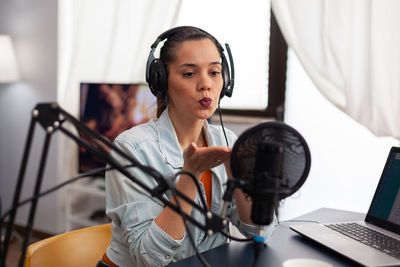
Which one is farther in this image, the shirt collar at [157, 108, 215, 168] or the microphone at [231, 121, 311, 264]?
the shirt collar at [157, 108, 215, 168]

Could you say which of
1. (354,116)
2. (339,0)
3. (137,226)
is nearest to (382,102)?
(354,116)

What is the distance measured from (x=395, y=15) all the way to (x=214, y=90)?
1.12m

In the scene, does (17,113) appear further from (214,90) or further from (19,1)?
(214,90)

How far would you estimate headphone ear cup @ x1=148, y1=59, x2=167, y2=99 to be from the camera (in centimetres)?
113

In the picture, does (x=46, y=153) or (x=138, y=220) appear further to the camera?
(x=138, y=220)

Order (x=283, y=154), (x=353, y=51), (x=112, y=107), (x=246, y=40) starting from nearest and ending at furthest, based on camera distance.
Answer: (x=283, y=154)
(x=353, y=51)
(x=246, y=40)
(x=112, y=107)

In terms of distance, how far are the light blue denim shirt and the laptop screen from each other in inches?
12.3

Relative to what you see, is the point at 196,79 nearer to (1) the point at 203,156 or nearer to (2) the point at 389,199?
(1) the point at 203,156

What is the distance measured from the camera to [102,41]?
2.76 metres

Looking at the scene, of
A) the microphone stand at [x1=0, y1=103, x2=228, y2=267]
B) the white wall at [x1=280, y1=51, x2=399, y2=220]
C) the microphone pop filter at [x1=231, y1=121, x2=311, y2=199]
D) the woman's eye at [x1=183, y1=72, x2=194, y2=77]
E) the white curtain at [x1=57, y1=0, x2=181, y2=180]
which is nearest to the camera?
the microphone stand at [x1=0, y1=103, x2=228, y2=267]

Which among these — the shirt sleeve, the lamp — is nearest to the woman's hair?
the shirt sleeve

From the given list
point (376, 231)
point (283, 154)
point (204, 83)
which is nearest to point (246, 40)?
point (204, 83)

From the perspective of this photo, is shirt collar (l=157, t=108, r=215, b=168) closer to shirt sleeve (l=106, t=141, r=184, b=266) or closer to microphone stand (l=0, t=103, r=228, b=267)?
shirt sleeve (l=106, t=141, r=184, b=266)

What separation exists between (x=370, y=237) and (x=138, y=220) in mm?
595
